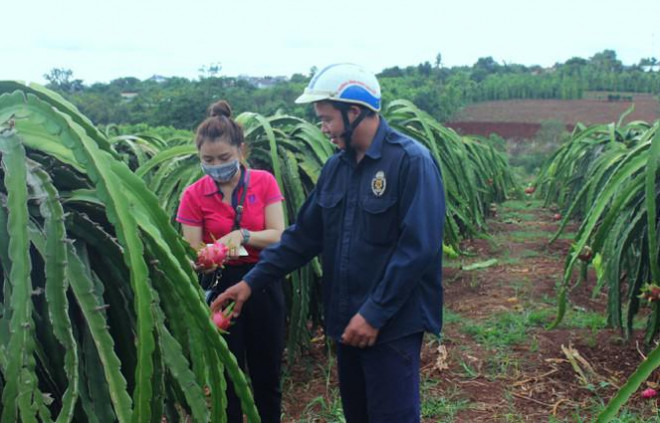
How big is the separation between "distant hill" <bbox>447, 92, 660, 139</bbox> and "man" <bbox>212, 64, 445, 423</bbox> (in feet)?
84.2

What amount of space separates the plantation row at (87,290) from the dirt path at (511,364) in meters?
2.26

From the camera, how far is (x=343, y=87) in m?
2.24

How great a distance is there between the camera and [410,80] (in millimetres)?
36125

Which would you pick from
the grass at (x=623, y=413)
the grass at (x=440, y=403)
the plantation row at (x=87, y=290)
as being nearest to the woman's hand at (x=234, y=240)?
the plantation row at (x=87, y=290)

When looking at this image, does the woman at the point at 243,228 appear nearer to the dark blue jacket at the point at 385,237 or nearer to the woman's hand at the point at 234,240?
the woman's hand at the point at 234,240

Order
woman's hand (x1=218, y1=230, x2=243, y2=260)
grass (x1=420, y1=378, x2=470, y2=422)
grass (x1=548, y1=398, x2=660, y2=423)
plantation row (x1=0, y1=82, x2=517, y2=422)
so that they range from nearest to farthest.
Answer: plantation row (x1=0, y1=82, x2=517, y2=422) → woman's hand (x1=218, y1=230, x2=243, y2=260) → grass (x1=548, y1=398, x2=660, y2=423) → grass (x1=420, y1=378, x2=470, y2=422)

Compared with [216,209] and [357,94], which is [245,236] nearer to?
[216,209]

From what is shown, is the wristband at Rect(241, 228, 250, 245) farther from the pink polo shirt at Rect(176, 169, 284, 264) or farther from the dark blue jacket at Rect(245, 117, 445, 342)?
the dark blue jacket at Rect(245, 117, 445, 342)

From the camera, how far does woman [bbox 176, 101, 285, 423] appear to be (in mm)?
2758

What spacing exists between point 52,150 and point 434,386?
9.59ft

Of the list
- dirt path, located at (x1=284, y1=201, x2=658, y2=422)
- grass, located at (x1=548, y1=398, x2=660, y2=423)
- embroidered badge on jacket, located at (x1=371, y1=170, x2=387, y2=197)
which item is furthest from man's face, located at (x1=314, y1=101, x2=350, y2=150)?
grass, located at (x1=548, y1=398, x2=660, y2=423)

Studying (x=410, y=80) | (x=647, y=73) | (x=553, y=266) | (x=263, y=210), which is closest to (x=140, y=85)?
(x=410, y=80)

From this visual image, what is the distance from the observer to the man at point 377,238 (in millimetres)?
2141

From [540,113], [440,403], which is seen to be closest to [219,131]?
[440,403]
